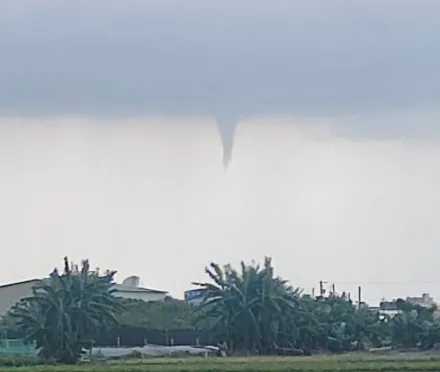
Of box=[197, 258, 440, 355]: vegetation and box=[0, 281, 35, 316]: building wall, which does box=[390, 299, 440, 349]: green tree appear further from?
box=[0, 281, 35, 316]: building wall

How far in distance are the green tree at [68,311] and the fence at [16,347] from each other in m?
1.72

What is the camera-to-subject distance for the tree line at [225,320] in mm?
61750

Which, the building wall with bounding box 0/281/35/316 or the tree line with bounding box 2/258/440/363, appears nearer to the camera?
the tree line with bounding box 2/258/440/363

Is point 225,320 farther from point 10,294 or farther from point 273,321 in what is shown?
point 10,294

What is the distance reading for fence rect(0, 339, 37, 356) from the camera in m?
65.6

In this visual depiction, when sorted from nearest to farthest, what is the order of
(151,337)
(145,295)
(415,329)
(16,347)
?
1. (16,347)
2. (415,329)
3. (151,337)
4. (145,295)

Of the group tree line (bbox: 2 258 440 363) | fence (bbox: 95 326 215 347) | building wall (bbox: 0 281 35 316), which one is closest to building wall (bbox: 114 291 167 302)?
building wall (bbox: 0 281 35 316)

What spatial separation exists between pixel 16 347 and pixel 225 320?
14083 mm

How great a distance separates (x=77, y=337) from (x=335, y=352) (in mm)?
18740

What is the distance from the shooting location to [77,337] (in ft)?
199

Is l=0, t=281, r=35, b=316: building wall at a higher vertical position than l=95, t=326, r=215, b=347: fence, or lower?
higher

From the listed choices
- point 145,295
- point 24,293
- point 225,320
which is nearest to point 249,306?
point 225,320

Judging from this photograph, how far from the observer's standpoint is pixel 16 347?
69.8 metres

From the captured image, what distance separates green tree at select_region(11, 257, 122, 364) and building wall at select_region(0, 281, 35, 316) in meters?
33.5
